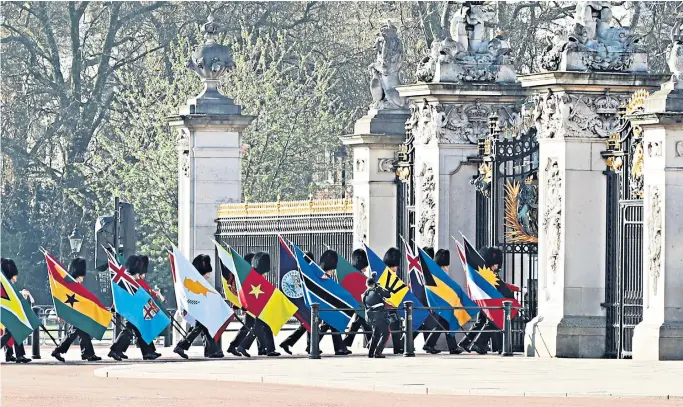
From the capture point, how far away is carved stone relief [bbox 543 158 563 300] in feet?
90.7

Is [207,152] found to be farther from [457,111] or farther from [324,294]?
[324,294]

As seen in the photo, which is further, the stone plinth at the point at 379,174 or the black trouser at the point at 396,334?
the stone plinth at the point at 379,174

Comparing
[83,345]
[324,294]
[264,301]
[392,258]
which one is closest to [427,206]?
[392,258]

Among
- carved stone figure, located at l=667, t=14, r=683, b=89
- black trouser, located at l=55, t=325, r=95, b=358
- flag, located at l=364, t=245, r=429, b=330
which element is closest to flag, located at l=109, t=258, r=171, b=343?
black trouser, located at l=55, t=325, r=95, b=358

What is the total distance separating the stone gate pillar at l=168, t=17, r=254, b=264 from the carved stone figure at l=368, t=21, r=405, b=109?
9.00 ft

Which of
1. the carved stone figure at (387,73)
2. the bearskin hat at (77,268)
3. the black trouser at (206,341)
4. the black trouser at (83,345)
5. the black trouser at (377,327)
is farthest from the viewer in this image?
the carved stone figure at (387,73)

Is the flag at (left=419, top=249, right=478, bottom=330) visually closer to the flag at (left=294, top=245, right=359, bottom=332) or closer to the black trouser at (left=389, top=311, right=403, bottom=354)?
the black trouser at (left=389, top=311, right=403, bottom=354)

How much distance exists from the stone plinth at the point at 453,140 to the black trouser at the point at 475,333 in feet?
3.64

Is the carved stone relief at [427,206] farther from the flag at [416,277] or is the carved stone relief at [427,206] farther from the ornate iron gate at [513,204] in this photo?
the flag at [416,277]

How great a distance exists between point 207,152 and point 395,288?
603cm

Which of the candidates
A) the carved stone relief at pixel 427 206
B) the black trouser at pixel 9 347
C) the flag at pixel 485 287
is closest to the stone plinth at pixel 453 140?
the carved stone relief at pixel 427 206

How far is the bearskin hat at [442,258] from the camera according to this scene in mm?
29641

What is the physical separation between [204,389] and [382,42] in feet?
34.9

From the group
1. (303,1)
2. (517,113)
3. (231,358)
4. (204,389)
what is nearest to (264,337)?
(231,358)
